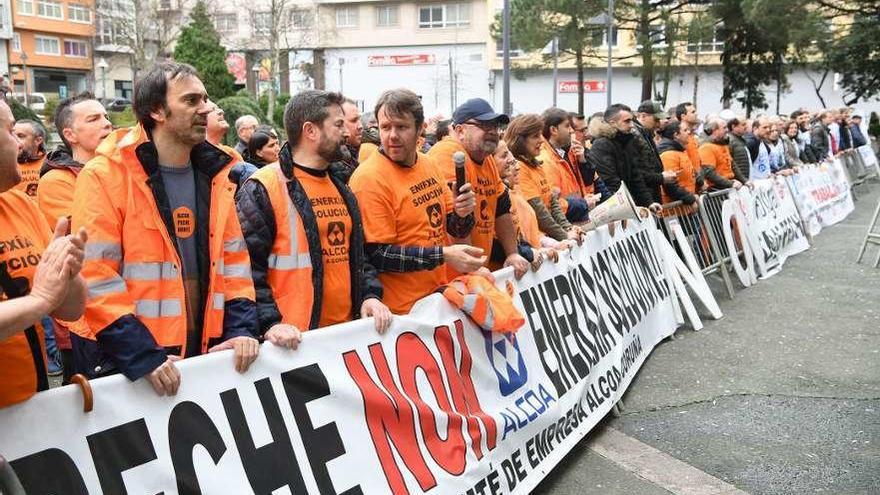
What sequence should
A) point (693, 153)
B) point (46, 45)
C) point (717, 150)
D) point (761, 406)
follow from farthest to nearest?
point (46, 45)
point (717, 150)
point (693, 153)
point (761, 406)

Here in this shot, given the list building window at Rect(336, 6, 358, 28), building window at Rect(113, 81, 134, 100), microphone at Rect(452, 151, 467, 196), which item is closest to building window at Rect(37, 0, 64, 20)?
building window at Rect(113, 81, 134, 100)

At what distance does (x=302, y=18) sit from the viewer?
193 ft

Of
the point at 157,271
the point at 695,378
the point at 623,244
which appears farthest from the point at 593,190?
the point at 157,271

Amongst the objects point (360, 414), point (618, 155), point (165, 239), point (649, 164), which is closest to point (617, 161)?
point (618, 155)

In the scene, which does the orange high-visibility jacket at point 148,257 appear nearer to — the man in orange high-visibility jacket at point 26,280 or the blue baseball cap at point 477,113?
the man in orange high-visibility jacket at point 26,280

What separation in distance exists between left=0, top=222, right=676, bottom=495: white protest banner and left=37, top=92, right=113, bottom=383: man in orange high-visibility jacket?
1.67 meters

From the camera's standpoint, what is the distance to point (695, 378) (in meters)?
6.34

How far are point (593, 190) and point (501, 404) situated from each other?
456 cm

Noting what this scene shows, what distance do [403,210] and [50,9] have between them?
78077 mm

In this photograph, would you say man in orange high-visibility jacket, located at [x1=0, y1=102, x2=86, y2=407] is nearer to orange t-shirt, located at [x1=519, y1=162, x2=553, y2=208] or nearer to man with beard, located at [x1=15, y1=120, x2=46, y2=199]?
man with beard, located at [x1=15, y1=120, x2=46, y2=199]

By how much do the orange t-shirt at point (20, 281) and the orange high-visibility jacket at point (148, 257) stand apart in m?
0.22

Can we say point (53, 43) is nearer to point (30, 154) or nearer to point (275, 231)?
point (30, 154)

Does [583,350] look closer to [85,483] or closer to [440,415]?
[440,415]

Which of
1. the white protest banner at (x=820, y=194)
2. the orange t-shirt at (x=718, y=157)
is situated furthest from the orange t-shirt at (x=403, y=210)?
the white protest banner at (x=820, y=194)
